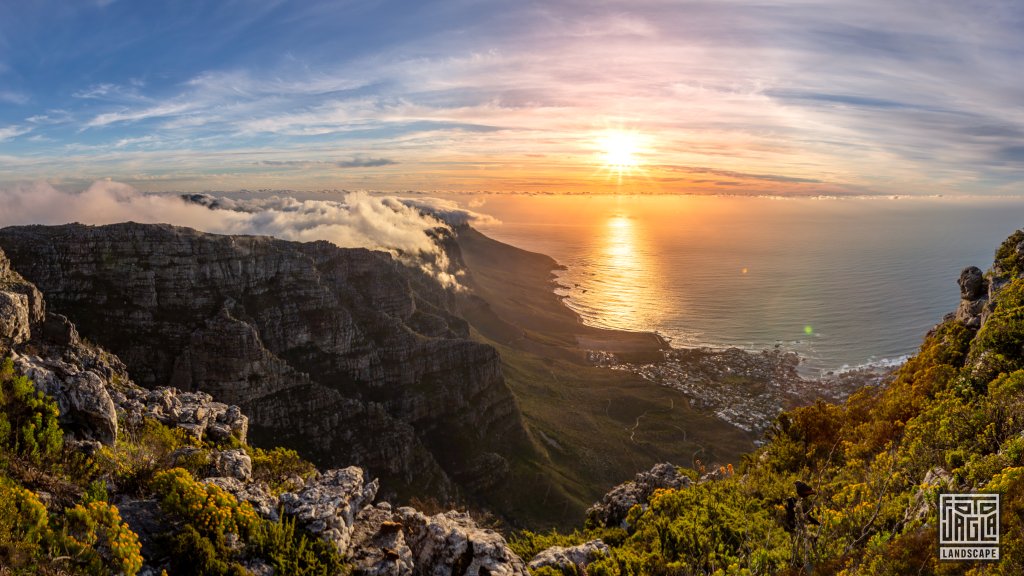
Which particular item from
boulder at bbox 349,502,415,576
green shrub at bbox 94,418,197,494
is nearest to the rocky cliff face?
green shrub at bbox 94,418,197,494

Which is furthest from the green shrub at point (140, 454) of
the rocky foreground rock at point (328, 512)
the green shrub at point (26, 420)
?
the green shrub at point (26, 420)

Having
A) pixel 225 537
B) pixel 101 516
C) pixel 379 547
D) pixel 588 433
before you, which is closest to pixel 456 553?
pixel 379 547

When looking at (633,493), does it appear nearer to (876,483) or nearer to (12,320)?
(876,483)

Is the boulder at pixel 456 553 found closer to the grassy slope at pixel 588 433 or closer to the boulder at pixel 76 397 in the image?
the boulder at pixel 76 397

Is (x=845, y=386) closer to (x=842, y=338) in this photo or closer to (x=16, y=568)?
(x=842, y=338)

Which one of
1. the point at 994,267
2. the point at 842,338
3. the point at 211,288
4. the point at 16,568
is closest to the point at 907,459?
the point at 994,267

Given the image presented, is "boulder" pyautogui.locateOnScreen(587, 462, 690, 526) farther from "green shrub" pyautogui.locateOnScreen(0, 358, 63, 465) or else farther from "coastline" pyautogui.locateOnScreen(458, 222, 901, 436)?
"coastline" pyautogui.locateOnScreen(458, 222, 901, 436)
